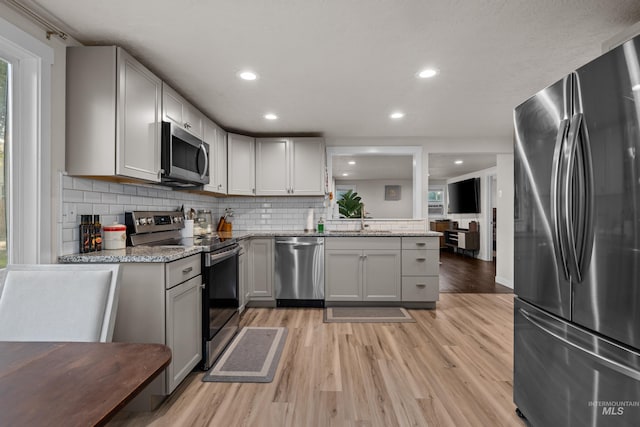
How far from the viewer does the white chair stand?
1.17m

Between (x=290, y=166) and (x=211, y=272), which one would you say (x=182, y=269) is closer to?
(x=211, y=272)

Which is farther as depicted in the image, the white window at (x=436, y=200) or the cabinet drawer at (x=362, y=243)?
the white window at (x=436, y=200)

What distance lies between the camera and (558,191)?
136cm

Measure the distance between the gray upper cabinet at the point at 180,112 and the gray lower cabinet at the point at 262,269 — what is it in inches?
54.6

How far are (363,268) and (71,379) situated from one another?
3.18 metres


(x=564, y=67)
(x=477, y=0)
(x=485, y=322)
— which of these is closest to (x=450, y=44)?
(x=477, y=0)

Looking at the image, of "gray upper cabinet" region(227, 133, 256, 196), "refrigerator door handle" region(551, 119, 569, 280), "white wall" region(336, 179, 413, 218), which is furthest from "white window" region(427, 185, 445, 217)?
"refrigerator door handle" region(551, 119, 569, 280)

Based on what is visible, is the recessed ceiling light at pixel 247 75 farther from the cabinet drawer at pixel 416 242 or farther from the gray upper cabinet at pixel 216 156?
the cabinet drawer at pixel 416 242

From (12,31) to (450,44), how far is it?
93.5 inches

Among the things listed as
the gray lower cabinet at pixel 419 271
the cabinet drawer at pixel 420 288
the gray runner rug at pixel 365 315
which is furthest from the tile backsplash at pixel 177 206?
the gray runner rug at pixel 365 315

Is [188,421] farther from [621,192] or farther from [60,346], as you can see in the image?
[621,192]

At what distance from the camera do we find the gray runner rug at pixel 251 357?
85.7 inches

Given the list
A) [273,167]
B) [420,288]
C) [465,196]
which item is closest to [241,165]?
[273,167]

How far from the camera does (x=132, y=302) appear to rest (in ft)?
5.87
